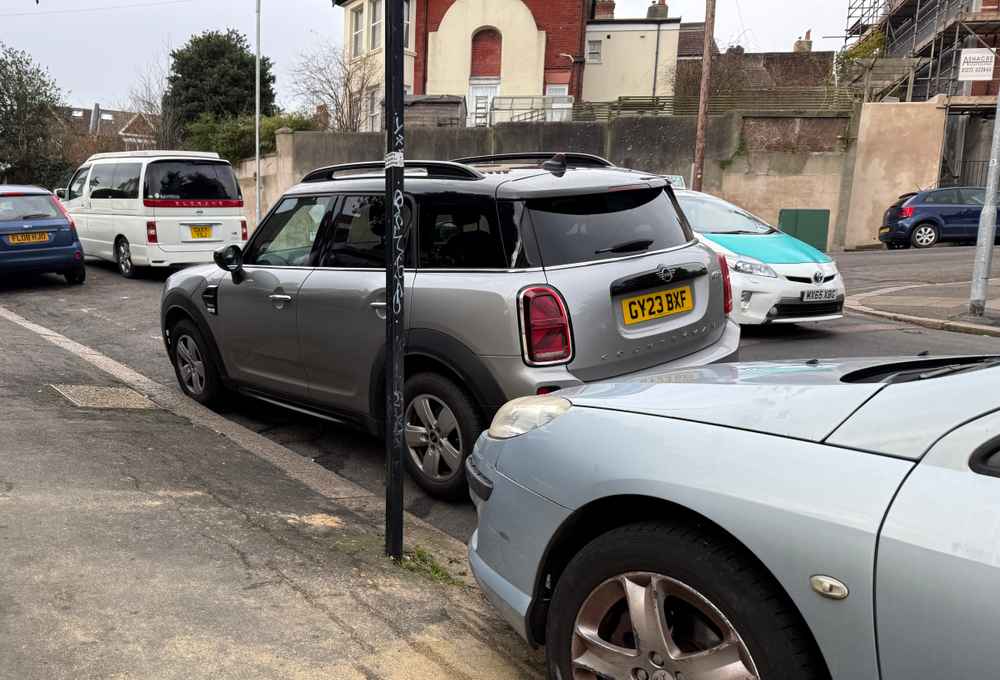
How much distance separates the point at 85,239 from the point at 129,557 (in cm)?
1283

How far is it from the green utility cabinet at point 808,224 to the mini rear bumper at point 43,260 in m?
17.0

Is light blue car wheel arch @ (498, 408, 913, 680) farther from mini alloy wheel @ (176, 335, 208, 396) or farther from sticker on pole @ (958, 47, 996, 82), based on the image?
sticker on pole @ (958, 47, 996, 82)

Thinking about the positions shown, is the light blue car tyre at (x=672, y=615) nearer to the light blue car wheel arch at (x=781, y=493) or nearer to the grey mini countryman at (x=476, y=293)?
the light blue car wheel arch at (x=781, y=493)

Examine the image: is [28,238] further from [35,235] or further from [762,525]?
[762,525]

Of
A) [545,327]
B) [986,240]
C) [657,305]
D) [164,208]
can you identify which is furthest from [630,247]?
[164,208]

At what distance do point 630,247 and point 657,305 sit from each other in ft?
1.10

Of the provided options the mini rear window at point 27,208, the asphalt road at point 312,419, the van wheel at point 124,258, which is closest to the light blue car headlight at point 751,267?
the asphalt road at point 312,419

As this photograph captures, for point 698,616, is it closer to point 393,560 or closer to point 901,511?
point 901,511

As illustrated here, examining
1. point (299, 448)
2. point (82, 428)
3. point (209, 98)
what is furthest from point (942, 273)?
point (209, 98)

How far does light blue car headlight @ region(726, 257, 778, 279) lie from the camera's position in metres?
8.41

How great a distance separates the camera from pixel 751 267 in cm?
847

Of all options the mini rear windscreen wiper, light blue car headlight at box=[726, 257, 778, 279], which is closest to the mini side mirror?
the mini rear windscreen wiper

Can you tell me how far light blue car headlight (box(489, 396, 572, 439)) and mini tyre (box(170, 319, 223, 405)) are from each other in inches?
144

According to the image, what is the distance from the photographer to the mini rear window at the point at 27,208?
11.5m
